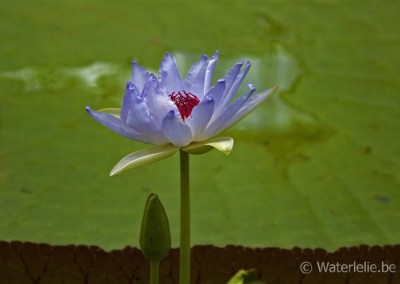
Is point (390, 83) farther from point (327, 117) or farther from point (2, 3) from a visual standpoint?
point (2, 3)

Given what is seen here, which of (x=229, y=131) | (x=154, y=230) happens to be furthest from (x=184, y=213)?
(x=229, y=131)

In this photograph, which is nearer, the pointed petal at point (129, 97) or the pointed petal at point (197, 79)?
the pointed petal at point (129, 97)

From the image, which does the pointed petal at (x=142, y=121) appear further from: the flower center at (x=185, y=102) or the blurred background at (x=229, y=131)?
the blurred background at (x=229, y=131)

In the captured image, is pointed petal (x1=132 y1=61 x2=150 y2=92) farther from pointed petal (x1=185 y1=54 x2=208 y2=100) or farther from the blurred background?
the blurred background

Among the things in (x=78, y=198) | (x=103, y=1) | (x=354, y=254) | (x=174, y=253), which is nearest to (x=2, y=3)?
(x=103, y=1)

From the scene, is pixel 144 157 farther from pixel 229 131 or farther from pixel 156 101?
pixel 229 131

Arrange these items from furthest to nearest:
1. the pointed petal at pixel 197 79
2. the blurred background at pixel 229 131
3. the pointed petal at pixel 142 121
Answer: the blurred background at pixel 229 131, the pointed petal at pixel 197 79, the pointed petal at pixel 142 121

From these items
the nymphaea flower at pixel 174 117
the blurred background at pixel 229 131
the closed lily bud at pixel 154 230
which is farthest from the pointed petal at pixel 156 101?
the blurred background at pixel 229 131
